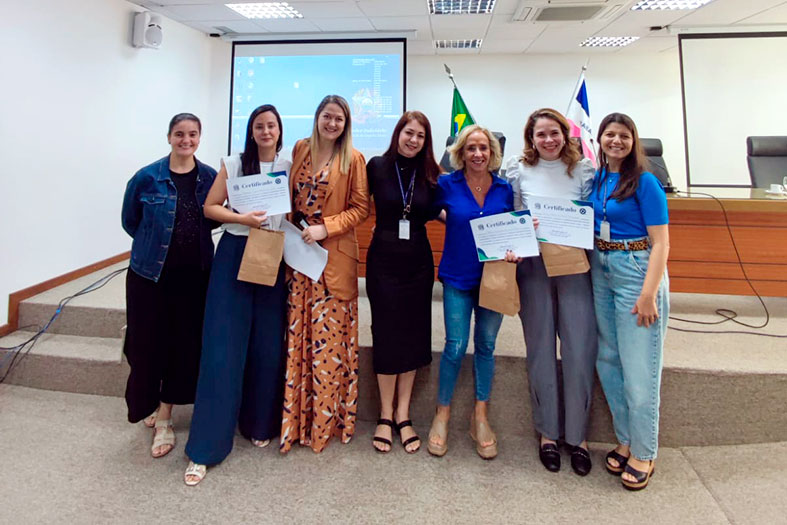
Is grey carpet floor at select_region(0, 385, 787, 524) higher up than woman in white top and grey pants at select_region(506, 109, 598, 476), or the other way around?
woman in white top and grey pants at select_region(506, 109, 598, 476)

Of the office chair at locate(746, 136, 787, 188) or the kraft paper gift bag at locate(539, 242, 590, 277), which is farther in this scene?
the office chair at locate(746, 136, 787, 188)

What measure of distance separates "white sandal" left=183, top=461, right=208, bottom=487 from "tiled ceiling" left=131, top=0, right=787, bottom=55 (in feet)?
13.9

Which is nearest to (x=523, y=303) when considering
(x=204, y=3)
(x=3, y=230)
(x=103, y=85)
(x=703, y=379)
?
(x=703, y=379)

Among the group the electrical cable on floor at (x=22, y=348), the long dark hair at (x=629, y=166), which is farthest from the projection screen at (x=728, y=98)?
the electrical cable on floor at (x=22, y=348)

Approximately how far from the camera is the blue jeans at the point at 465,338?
173 centimetres

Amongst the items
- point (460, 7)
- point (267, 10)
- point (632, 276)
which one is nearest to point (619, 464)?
point (632, 276)

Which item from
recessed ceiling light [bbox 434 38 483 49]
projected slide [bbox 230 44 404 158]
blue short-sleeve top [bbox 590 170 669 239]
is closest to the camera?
blue short-sleeve top [bbox 590 170 669 239]

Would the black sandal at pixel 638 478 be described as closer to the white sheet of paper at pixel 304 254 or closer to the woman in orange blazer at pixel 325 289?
the woman in orange blazer at pixel 325 289

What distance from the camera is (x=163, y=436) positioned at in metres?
1.88

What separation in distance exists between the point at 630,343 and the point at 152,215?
1.97m

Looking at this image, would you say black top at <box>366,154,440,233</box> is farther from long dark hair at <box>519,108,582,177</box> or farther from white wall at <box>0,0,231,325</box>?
white wall at <box>0,0,231,325</box>

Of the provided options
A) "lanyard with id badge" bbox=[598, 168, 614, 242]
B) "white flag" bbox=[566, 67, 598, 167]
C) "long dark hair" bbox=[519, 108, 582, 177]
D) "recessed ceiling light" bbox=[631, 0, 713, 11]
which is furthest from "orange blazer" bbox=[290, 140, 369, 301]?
"recessed ceiling light" bbox=[631, 0, 713, 11]

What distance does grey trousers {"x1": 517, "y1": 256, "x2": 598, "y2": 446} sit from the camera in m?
1.67

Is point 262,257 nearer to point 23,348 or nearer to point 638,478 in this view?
point 638,478
